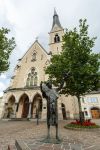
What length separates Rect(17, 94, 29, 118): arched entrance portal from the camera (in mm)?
30656

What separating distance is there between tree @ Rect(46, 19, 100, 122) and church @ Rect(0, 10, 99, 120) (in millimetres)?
10657

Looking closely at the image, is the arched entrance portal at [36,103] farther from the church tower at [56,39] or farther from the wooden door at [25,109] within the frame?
the church tower at [56,39]

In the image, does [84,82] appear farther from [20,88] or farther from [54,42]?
[54,42]

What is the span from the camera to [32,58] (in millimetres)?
36031

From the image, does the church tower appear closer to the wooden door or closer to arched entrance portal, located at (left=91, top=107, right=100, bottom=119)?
the wooden door

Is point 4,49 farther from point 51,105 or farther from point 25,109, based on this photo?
point 25,109

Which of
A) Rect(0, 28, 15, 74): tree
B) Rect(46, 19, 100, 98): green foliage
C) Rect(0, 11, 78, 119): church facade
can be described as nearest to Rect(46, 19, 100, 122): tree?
Rect(46, 19, 100, 98): green foliage

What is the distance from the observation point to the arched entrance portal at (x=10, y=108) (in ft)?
98.9

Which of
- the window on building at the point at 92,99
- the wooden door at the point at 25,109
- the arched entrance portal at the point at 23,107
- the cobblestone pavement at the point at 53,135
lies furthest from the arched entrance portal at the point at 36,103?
the cobblestone pavement at the point at 53,135

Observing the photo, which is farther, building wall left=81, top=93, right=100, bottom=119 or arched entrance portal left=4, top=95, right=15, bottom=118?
building wall left=81, top=93, right=100, bottom=119

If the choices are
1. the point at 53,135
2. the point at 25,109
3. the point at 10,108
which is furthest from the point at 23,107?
the point at 53,135

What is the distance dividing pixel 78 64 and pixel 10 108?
2124cm

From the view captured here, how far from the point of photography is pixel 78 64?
1638cm

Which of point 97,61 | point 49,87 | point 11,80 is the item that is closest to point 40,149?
point 49,87
